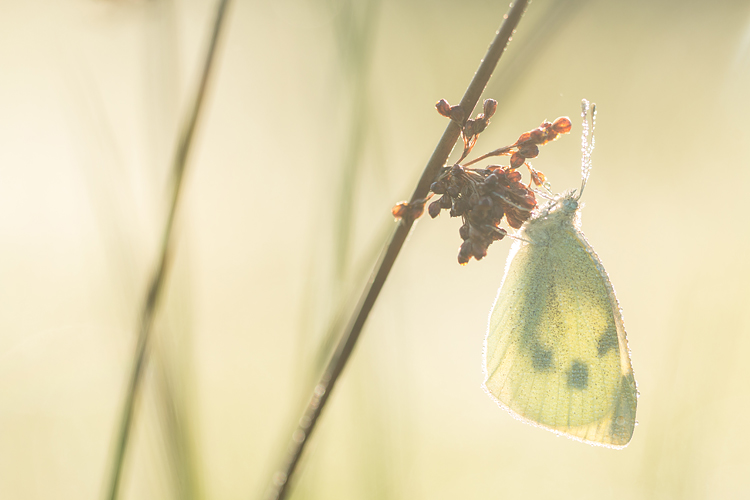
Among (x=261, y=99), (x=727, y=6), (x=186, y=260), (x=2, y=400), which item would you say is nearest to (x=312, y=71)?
(x=261, y=99)

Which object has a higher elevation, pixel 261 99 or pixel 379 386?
pixel 261 99

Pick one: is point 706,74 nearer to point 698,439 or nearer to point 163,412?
point 698,439

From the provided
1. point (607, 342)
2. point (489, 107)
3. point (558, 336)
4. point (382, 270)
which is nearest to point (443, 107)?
point (489, 107)

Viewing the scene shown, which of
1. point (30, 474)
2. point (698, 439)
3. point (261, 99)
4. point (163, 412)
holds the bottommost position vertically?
point (30, 474)

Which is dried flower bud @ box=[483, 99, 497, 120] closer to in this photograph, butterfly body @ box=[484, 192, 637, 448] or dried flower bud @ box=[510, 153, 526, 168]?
dried flower bud @ box=[510, 153, 526, 168]

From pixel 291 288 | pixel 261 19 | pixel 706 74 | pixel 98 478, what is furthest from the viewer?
pixel 261 19

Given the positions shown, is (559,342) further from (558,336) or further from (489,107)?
(489,107)
